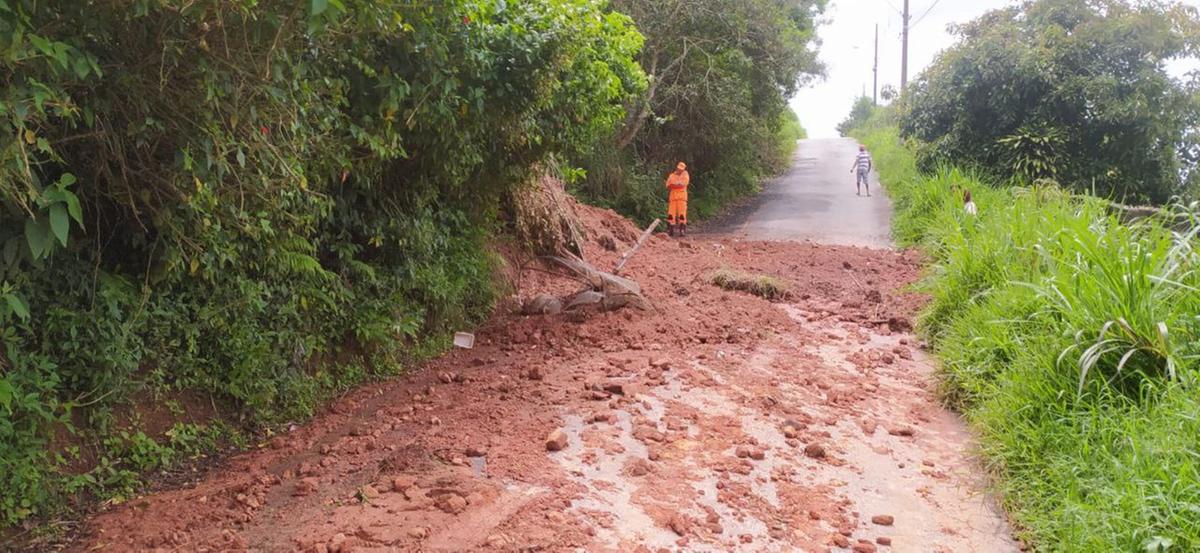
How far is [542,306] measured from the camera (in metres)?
7.36

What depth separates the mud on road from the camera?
3.48 meters

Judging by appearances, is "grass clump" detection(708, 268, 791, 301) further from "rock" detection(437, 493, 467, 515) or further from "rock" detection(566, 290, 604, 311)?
"rock" detection(437, 493, 467, 515)

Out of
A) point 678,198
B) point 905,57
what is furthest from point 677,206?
point 905,57

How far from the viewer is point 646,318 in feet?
23.7

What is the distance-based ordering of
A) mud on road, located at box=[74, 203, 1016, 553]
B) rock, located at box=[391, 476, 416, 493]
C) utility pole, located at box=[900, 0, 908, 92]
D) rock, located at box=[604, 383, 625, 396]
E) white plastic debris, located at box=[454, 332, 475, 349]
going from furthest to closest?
utility pole, located at box=[900, 0, 908, 92]
white plastic debris, located at box=[454, 332, 475, 349]
rock, located at box=[604, 383, 625, 396]
rock, located at box=[391, 476, 416, 493]
mud on road, located at box=[74, 203, 1016, 553]

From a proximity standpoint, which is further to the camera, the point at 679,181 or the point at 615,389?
the point at 679,181

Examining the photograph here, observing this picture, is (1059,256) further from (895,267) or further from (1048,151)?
(1048,151)

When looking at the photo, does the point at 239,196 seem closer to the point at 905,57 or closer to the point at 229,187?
the point at 229,187

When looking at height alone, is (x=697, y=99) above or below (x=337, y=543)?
above

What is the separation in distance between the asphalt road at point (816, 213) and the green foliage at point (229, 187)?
8.85m

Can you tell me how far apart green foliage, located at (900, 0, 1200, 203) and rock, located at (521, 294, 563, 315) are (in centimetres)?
1039

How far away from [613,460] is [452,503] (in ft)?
3.30

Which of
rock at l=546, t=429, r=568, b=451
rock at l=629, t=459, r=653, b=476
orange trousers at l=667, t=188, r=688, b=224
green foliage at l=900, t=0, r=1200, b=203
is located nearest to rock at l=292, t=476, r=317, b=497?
rock at l=546, t=429, r=568, b=451

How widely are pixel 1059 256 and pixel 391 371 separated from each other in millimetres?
4763
